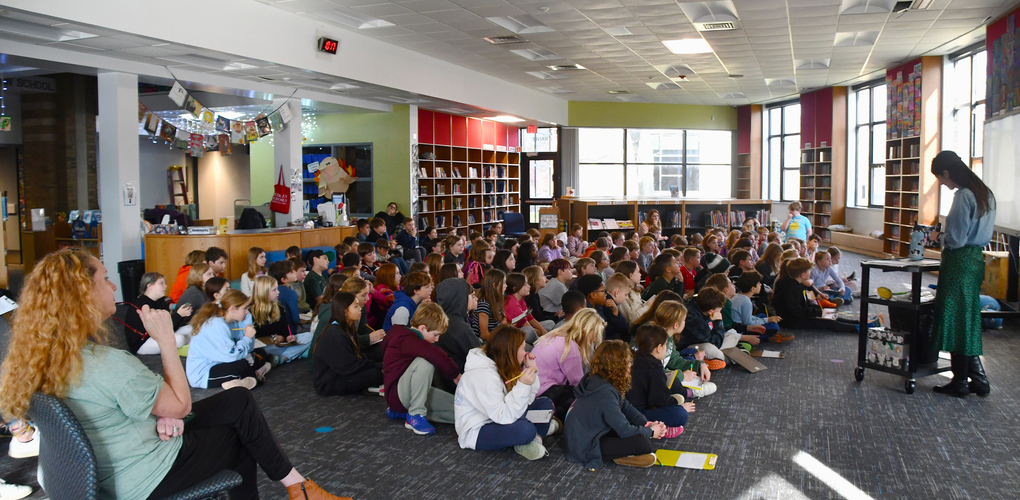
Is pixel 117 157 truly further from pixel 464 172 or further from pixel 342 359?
pixel 464 172

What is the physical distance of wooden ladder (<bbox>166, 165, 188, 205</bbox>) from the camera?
52.3ft

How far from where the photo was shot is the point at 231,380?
203 inches

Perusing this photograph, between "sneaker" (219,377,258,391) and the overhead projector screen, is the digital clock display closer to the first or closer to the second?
"sneaker" (219,377,258,391)

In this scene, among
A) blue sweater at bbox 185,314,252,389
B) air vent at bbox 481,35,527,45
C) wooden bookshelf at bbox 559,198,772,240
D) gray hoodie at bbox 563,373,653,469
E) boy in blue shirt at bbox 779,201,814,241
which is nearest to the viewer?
gray hoodie at bbox 563,373,653,469

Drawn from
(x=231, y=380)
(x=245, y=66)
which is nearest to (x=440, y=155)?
(x=245, y=66)

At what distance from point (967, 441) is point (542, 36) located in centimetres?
750

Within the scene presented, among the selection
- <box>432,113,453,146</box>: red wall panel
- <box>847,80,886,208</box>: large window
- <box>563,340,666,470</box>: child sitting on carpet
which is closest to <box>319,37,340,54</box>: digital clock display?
<box>432,113,453,146</box>: red wall panel

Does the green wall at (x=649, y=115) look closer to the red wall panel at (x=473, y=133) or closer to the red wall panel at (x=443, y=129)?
the red wall panel at (x=473, y=133)

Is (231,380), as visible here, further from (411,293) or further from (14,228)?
(14,228)

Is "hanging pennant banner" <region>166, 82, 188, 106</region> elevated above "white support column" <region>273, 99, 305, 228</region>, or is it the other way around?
"hanging pennant banner" <region>166, 82, 188, 106</region>

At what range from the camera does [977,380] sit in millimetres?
4859

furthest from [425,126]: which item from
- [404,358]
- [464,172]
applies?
[404,358]

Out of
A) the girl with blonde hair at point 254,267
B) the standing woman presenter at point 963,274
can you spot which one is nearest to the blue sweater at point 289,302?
the girl with blonde hair at point 254,267

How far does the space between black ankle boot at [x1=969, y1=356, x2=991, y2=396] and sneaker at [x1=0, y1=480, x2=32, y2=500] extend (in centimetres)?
573
